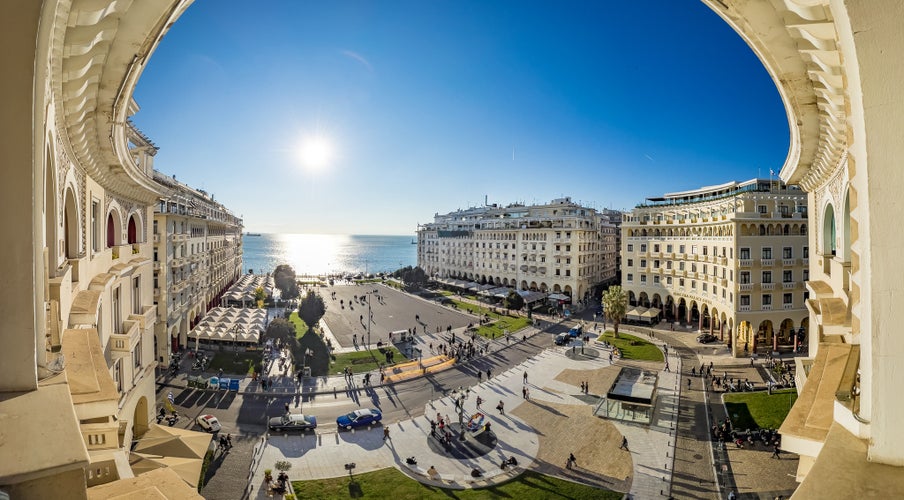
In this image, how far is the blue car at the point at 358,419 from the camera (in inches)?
905

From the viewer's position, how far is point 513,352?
Result: 38.1 m

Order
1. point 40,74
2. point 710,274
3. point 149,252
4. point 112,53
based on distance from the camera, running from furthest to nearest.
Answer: point 710,274
point 149,252
point 112,53
point 40,74

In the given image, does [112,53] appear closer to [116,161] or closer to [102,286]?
[116,161]

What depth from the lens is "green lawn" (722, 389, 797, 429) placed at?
2286 centimetres

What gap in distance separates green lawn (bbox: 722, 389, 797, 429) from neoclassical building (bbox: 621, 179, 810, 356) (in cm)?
1073

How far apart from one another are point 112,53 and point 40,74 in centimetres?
283

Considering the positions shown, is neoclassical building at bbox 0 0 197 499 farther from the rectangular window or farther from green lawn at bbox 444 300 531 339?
green lawn at bbox 444 300 531 339

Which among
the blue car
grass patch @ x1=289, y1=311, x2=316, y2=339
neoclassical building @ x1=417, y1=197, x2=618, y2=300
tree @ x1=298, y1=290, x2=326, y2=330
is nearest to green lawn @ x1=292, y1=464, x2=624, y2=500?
the blue car

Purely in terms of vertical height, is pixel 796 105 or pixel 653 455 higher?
pixel 796 105

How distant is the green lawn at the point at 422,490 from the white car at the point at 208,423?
764 centimetres

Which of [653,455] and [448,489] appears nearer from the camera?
[448,489]

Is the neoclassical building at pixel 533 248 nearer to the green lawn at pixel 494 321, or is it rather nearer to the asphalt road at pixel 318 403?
the green lawn at pixel 494 321

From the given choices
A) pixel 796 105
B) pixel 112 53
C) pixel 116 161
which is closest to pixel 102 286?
pixel 116 161

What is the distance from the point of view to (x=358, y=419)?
23172 mm
